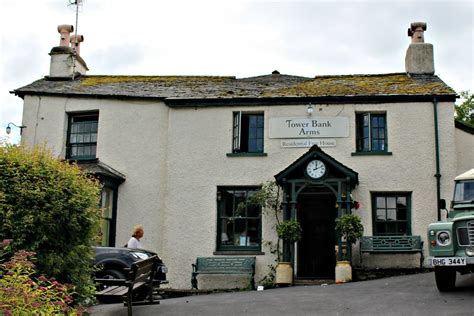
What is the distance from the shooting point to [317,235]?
772 inches

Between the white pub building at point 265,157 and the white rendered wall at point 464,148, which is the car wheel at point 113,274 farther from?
the white rendered wall at point 464,148

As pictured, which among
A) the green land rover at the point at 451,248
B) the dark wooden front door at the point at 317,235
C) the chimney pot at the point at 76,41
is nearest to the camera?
the green land rover at the point at 451,248

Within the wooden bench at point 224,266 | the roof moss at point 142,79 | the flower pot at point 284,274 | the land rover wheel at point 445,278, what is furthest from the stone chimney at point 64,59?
the land rover wheel at point 445,278

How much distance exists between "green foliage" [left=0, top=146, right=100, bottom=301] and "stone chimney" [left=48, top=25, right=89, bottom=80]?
1218cm

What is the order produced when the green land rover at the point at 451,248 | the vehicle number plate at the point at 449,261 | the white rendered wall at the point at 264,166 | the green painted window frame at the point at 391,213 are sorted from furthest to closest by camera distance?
the white rendered wall at the point at 264,166 → the green painted window frame at the point at 391,213 → the green land rover at the point at 451,248 → the vehicle number plate at the point at 449,261

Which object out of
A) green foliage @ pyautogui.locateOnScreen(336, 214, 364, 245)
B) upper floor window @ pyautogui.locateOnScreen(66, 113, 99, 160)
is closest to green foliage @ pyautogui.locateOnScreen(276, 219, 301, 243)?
green foliage @ pyautogui.locateOnScreen(336, 214, 364, 245)

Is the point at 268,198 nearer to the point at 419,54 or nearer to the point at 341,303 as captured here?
the point at 341,303

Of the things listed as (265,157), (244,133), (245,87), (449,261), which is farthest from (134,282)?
(245,87)

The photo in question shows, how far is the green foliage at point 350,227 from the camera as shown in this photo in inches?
671

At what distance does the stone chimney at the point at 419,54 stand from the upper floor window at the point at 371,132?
8.99 ft

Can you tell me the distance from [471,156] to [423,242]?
10.5ft

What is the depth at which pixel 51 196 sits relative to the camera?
9.98m

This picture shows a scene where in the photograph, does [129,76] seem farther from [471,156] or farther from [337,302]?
[337,302]

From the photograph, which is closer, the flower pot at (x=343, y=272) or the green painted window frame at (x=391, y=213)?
the flower pot at (x=343, y=272)
